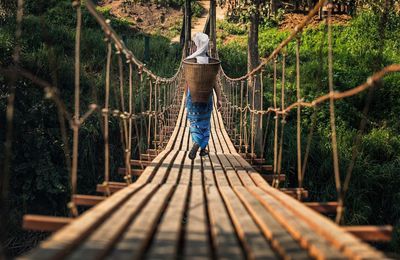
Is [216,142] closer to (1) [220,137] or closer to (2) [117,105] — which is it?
(1) [220,137]

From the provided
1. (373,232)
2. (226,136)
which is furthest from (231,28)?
(373,232)

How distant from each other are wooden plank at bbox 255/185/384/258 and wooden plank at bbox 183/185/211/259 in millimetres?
348

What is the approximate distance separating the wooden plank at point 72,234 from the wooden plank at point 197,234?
288mm

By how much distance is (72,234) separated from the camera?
5.00 feet

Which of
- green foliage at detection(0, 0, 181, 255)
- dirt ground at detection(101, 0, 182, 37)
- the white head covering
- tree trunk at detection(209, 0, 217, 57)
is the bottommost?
green foliage at detection(0, 0, 181, 255)

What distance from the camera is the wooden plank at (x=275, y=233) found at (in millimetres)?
1494

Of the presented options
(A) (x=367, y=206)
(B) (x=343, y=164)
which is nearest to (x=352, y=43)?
(B) (x=343, y=164)

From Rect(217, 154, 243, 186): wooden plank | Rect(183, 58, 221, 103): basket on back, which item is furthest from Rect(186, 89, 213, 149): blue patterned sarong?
Rect(217, 154, 243, 186): wooden plank

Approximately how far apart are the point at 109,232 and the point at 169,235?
0.18 meters

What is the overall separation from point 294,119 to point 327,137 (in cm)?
98

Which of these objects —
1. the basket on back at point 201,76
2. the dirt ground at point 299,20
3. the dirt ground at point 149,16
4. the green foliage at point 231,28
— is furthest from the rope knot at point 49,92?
the dirt ground at point 149,16

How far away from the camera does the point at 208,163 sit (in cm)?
402

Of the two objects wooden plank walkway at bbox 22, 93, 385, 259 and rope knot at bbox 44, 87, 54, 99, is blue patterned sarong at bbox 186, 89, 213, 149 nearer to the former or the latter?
wooden plank walkway at bbox 22, 93, 385, 259

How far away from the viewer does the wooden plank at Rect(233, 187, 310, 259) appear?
149 cm
